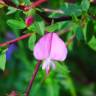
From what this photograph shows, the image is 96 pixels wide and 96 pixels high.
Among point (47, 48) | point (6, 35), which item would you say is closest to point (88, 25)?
point (47, 48)

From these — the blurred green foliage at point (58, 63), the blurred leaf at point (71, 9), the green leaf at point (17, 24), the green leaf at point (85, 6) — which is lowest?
the blurred green foliage at point (58, 63)

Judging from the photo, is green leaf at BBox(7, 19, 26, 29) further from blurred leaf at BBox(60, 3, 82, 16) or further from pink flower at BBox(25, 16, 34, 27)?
blurred leaf at BBox(60, 3, 82, 16)

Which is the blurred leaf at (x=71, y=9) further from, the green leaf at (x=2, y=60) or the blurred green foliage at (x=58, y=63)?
the green leaf at (x=2, y=60)

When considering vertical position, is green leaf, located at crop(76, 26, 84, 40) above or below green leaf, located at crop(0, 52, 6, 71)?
above

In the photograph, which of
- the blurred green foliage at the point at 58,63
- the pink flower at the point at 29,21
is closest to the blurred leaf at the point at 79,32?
the blurred green foliage at the point at 58,63

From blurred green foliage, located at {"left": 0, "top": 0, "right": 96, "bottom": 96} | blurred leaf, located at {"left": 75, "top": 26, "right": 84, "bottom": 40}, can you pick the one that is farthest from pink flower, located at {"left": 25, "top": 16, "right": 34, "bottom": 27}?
blurred leaf, located at {"left": 75, "top": 26, "right": 84, "bottom": 40}

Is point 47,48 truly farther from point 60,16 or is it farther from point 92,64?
point 92,64

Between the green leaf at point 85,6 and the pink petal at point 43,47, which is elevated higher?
the green leaf at point 85,6
